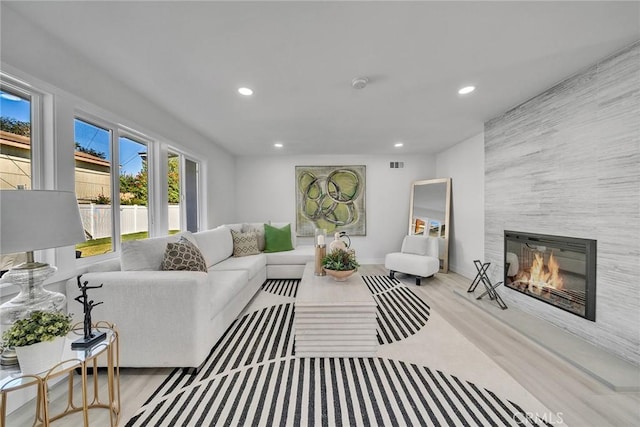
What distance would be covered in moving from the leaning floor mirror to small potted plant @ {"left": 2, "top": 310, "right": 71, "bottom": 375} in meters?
4.45

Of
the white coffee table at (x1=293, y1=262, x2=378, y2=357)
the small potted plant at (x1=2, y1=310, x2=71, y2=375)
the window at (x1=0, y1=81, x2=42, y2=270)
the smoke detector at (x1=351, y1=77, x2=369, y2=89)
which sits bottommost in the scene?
the white coffee table at (x1=293, y1=262, x2=378, y2=357)

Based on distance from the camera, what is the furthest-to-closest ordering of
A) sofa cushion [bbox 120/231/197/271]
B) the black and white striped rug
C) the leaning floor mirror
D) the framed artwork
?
the framed artwork → the leaning floor mirror → sofa cushion [bbox 120/231/197/271] → the black and white striped rug

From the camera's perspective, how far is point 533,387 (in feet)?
5.11

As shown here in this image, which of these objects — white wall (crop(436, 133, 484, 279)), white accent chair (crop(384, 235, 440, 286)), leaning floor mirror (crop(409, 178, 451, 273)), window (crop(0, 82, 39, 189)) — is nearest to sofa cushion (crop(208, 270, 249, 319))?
window (crop(0, 82, 39, 189))

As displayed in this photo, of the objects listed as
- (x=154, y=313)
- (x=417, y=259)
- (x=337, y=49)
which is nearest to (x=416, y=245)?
(x=417, y=259)

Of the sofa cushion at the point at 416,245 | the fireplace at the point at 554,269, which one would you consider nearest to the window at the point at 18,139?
the fireplace at the point at 554,269

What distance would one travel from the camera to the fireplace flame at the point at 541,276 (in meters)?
2.33

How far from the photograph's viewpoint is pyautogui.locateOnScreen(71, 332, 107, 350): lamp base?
117 centimetres

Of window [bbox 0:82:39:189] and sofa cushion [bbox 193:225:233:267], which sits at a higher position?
window [bbox 0:82:39:189]

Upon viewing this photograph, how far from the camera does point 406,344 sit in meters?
2.05

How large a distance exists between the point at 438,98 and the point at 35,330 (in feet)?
11.0

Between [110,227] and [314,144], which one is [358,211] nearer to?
[314,144]

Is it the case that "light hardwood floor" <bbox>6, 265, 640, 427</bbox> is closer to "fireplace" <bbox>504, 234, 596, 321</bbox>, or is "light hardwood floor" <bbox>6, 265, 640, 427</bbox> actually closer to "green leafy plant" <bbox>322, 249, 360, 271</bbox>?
"fireplace" <bbox>504, 234, 596, 321</bbox>

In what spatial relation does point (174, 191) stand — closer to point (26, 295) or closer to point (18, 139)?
point (18, 139)
